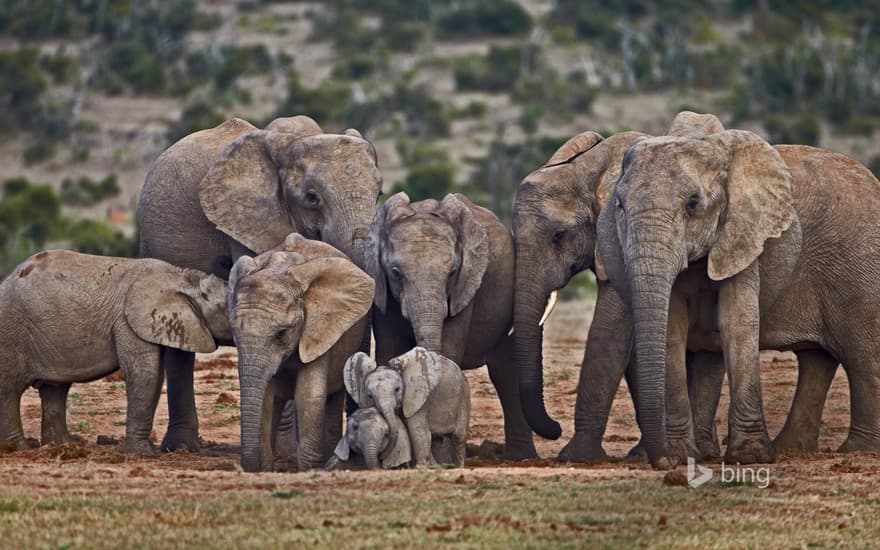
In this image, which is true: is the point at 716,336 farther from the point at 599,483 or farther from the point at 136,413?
the point at 136,413

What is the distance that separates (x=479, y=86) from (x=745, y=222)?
38.7 metres

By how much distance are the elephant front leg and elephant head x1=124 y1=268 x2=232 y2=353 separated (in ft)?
11.3

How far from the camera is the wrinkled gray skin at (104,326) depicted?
13.3 meters

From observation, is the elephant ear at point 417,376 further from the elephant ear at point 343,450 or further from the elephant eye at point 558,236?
the elephant eye at point 558,236

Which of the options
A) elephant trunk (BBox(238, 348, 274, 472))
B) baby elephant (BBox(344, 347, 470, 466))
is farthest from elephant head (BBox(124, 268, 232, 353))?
baby elephant (BBox(344, 347, 470, 466))

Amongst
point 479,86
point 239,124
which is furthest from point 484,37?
point 239,124

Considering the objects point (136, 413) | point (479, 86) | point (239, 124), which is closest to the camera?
point (136, 413)

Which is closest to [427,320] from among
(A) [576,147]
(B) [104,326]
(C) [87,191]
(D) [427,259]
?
(D) [427,259]

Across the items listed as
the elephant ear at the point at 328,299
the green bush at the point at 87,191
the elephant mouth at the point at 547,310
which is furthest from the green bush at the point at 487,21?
the elephant ear at the point at 328,299

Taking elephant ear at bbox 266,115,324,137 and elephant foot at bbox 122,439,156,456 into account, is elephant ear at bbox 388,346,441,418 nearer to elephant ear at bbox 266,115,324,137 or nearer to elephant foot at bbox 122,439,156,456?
elephant foot at bbox 122,439,156,456

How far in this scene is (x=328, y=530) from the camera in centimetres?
920

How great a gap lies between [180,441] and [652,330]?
4020 mm

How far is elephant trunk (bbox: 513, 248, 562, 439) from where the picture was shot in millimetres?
13922

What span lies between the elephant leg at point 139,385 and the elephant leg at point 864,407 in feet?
16.1
